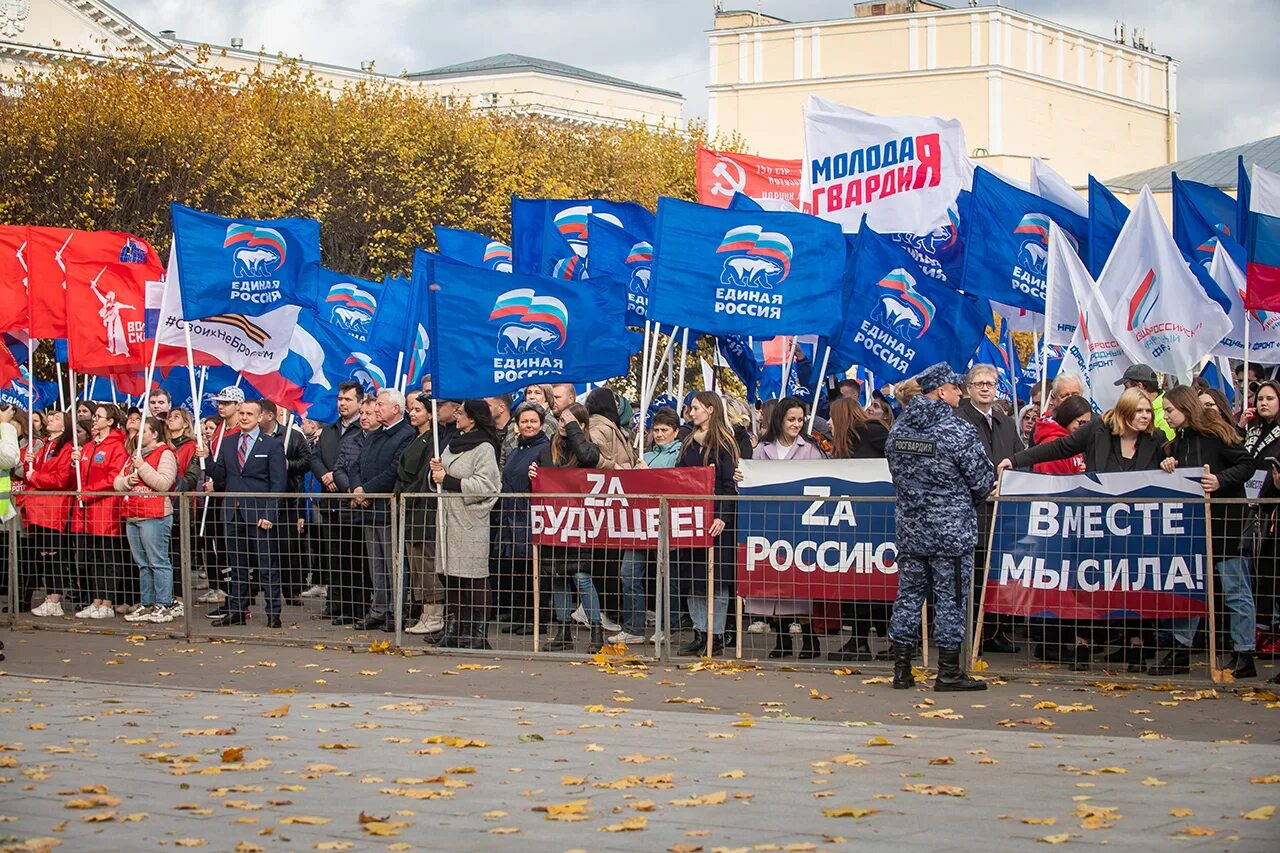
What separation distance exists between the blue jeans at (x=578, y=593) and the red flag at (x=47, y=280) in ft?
21.2

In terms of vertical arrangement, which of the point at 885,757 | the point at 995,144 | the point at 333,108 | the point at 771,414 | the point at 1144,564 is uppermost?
the point at 995,144

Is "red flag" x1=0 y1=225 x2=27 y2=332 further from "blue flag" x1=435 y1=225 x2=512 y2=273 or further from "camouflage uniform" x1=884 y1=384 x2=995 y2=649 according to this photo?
"camouflage uniform" x1=884 y1=384 x2=995 y2=649

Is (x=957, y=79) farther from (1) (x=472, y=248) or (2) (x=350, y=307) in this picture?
(1) (x=472, y=248)

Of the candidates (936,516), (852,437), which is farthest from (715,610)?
(936,516)

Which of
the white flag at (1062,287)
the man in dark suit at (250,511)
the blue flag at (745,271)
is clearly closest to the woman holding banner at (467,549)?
the man in dark suit at (250,511)

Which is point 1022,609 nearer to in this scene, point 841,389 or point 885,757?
point 885,757

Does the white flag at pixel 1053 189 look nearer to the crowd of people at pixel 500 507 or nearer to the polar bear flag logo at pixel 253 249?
the crowd of people at pixel 500 507

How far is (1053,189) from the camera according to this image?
1755cm

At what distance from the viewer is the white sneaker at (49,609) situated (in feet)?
50.3

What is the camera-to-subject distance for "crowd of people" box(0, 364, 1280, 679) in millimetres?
11422

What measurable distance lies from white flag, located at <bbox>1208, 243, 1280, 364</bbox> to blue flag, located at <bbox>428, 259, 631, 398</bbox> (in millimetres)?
5607

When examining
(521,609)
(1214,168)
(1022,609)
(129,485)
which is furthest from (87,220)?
(1214,168)

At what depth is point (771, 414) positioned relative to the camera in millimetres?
12812

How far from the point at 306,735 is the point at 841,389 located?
31.4 feet
